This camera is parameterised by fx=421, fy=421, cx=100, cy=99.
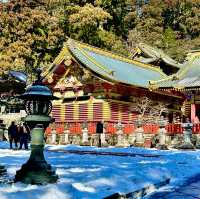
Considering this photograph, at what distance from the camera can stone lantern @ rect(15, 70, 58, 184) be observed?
9172 millimetres

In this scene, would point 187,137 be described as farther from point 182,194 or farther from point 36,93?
point 36,93

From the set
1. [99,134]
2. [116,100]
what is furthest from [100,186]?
[116,100]

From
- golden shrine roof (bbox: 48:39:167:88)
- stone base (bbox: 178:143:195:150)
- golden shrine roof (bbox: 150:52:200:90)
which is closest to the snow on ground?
stone base (bbox: 178:143:195:150)

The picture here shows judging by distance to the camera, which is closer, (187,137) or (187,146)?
(187,146)

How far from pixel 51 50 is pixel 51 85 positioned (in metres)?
16.4

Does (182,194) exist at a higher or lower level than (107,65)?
lower

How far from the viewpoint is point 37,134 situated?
31.6 ft

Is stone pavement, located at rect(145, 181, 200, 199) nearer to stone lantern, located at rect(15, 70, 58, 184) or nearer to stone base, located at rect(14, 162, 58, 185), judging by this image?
stone base, located at rect(14, 162, 58, 185)

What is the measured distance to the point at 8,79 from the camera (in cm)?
991

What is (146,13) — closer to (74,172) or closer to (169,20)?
(169,20)

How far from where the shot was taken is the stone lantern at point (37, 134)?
30.1ft

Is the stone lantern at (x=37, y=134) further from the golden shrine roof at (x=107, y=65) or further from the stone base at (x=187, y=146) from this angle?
the golden shrine roof at (x=107, y=65)

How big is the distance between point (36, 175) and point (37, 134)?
97 centimetres

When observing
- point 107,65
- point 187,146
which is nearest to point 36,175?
point 187,146
